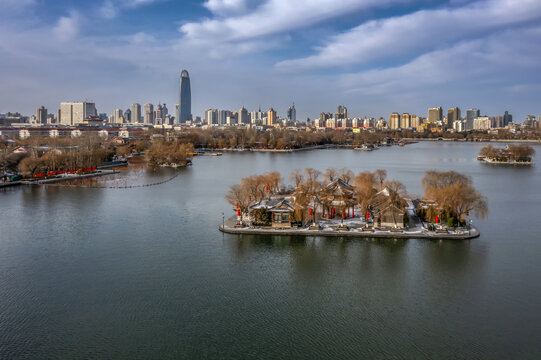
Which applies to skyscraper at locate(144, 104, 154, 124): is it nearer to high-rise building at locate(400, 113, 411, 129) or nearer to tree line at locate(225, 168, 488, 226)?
high-rise building at locate(400, 113, 411, 129)

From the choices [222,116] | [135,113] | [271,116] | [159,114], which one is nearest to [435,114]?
[271,116]

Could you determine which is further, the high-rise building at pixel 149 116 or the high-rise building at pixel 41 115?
the high-rise building at pixel 149 116

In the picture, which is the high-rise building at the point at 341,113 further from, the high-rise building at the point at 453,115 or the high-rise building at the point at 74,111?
the high-rise building at the point at 74,111

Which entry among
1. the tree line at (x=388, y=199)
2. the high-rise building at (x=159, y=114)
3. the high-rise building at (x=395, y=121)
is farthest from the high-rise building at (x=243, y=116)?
the tree line at (x=388, y=199)

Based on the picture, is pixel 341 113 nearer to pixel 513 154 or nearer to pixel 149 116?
pixel 149 116

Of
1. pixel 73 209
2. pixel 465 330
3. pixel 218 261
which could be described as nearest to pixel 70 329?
pixel 218 261

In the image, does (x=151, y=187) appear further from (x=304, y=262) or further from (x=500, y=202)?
(x=500, y=202)
